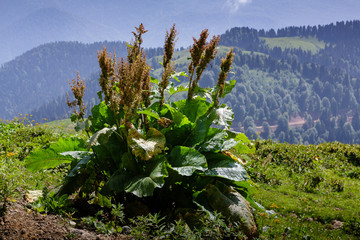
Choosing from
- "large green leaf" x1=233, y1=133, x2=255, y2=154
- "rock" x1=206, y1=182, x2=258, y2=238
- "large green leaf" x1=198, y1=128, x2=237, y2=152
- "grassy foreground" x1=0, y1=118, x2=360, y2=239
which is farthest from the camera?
"large green leaf" x1=233, y1=133, x2=255, y2=154

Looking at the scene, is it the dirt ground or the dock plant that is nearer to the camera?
the dirt ground

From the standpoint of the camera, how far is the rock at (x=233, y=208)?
3988mm

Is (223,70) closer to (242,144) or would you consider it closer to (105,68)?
(242,144)

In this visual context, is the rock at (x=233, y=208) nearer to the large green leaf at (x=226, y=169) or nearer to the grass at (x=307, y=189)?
the large green leaf at (x=226, y=169)

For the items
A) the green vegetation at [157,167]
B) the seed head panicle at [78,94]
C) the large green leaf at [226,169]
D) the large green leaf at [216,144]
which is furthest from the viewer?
the large green leaf at [216,144]

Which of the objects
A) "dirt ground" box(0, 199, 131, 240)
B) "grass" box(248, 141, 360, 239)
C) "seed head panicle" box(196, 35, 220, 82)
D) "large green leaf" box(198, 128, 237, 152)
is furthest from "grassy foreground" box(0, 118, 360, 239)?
"seed head panicle" box(196, 35, 220, 82)

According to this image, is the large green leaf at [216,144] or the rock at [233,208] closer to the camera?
the rock at [233,208]

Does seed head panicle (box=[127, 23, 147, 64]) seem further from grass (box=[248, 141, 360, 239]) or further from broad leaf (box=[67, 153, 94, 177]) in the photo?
grass (box=[248, 141, 360, 239])

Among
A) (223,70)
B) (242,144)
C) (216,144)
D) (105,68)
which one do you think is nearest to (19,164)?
(105,68)

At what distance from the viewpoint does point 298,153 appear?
481 inches

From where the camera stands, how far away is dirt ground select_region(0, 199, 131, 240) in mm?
3008

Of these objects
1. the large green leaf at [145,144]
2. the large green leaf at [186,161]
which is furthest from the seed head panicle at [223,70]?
the large green leaf at [145,144]

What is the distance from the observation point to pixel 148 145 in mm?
3703

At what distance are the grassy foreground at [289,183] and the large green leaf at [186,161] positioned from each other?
2.33 ft
